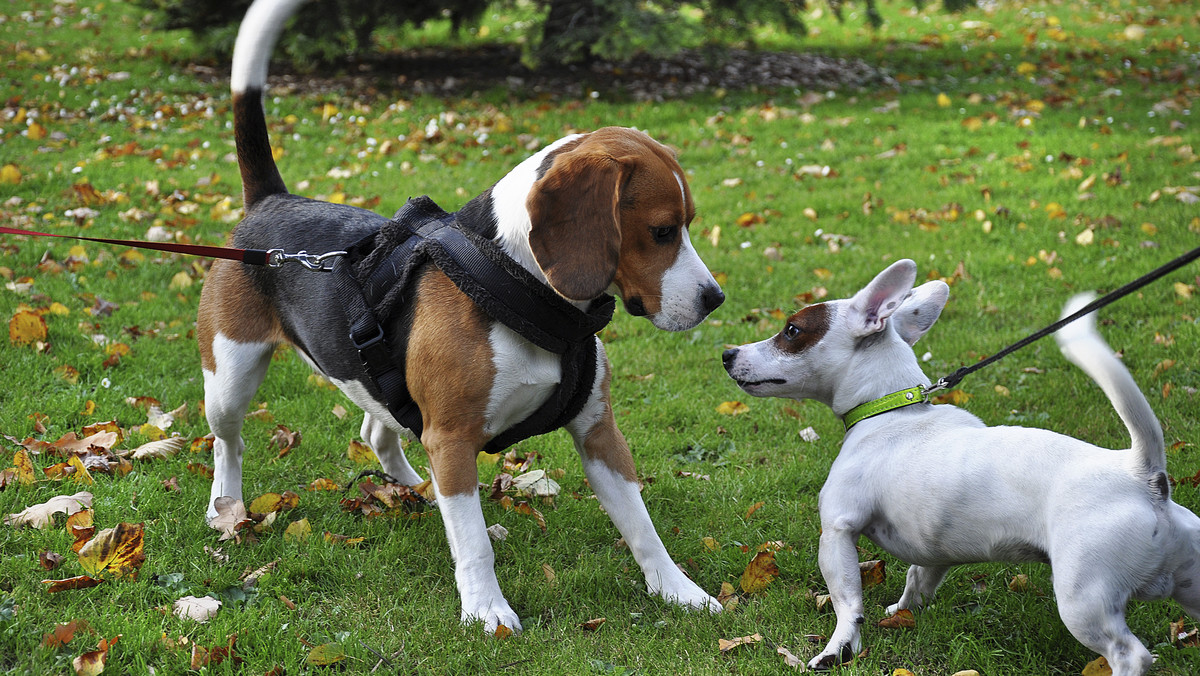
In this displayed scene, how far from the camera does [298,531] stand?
4051 millimetres

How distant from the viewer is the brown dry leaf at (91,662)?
3.05 metres

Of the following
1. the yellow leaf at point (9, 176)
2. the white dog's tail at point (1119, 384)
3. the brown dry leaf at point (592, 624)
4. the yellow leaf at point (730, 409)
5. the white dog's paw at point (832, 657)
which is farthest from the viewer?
the yellow leaf at point (9, 176)

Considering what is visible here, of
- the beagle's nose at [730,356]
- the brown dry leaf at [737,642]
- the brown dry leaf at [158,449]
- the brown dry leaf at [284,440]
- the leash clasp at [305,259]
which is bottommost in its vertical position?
the brown dry leaf at [284,440]

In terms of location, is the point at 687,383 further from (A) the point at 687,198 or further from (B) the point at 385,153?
(B) the point at 385,153

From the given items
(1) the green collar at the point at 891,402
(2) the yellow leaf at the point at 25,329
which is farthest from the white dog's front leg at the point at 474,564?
(2) the yellow leaf at the point at 25,329

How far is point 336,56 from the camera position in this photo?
12547 mm

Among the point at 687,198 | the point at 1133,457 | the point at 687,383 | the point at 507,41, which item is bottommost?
the point at 507,41

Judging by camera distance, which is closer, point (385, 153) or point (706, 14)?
point (385, 153)

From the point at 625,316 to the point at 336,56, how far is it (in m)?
7.87

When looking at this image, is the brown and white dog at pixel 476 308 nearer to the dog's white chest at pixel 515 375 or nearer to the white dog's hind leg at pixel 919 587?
the dog's white chest at pixel 515 375

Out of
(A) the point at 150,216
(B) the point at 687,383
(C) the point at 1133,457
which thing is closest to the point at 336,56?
(A) the point at 150,216

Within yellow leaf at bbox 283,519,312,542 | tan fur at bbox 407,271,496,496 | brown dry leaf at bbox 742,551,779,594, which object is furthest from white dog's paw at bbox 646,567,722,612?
yellow leaf at bbox 283,519,312,542

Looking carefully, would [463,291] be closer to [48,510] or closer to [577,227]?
[577,227]

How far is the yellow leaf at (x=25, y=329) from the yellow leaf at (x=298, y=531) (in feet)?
8.81
